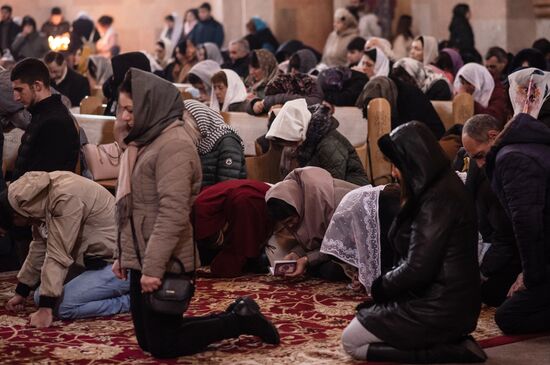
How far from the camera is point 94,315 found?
7262mm

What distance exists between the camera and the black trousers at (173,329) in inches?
240

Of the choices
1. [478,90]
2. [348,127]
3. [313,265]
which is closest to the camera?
[313,265]

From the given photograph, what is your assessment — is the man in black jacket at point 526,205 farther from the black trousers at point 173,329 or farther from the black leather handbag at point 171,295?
the black leather handbag at point 171,295

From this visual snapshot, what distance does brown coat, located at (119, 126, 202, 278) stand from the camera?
580cm

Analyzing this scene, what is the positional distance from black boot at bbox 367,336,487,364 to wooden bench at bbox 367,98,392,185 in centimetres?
415

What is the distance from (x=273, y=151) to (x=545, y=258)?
3.40 metres

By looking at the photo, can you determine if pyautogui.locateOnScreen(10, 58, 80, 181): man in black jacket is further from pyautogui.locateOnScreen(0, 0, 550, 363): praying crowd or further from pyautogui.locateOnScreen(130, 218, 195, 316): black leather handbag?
pyautogui.locateOnScreen(130, 218, 195, 316): black leather handbag

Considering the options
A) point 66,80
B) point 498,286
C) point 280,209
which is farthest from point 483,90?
point 498,286

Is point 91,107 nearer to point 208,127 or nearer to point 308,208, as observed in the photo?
point 208,127

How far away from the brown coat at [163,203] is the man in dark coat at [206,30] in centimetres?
1580

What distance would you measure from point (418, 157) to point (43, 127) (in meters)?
2.83

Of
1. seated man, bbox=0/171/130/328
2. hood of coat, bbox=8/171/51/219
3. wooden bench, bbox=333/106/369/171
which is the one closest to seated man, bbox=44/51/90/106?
wooden bench, bbox=333/106/369/171

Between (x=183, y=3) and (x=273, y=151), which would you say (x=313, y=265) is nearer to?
(x=273, y=151)

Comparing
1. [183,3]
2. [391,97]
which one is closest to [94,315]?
[391,97]
